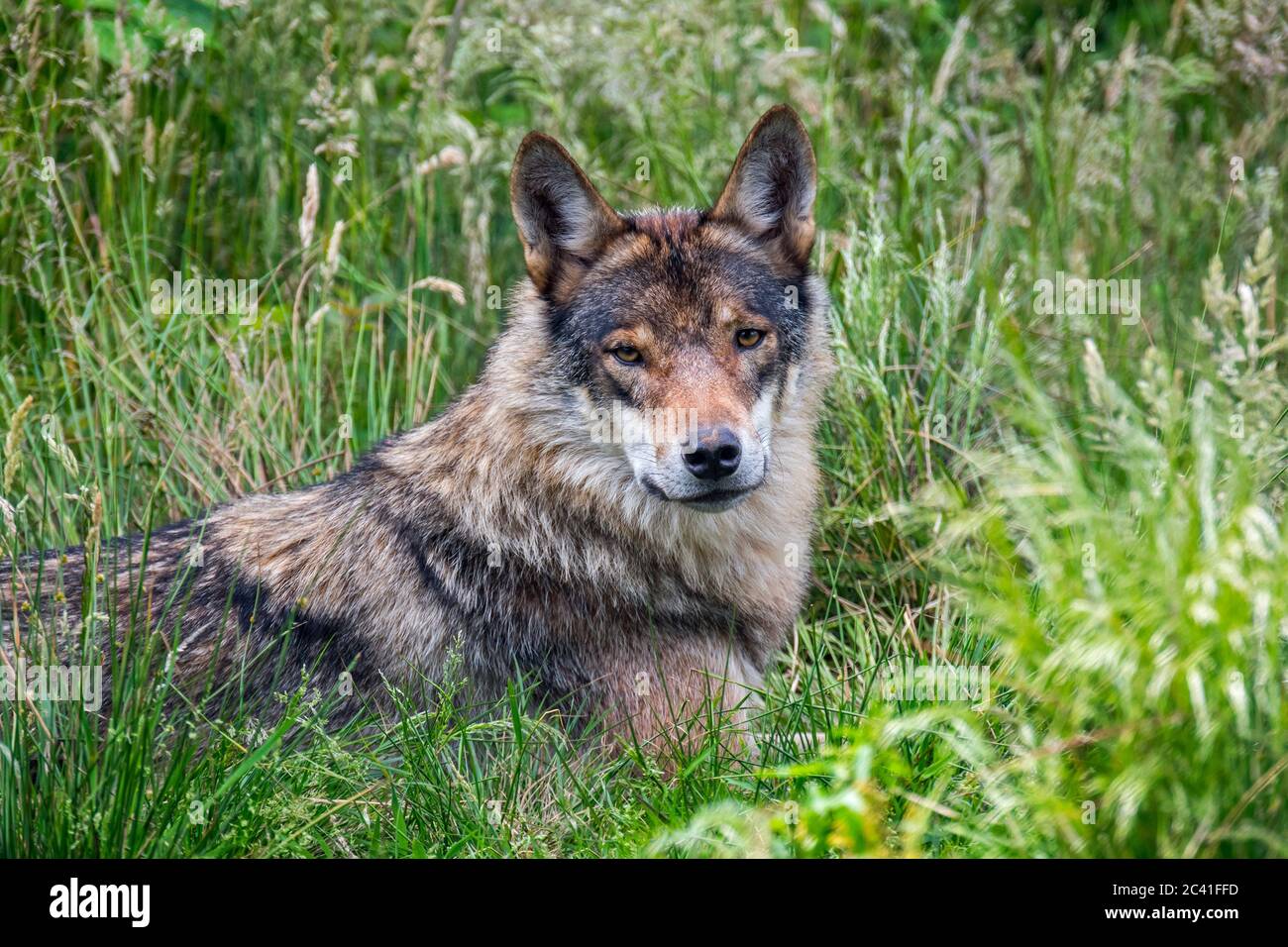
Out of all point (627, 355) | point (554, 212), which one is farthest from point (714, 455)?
point (554, 212)

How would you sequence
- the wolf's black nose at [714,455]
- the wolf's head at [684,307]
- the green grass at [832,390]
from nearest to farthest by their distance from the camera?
the green grass at [832,390] < the wolf's black nose at [714,455] < the wolf's head at [684,307]

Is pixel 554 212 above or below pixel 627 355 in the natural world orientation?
above

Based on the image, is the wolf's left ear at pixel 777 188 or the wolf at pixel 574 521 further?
the wolf's left ear at pixel 777 188

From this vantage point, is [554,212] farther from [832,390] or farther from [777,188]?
[832,390]

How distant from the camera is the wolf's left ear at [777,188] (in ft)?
13.6

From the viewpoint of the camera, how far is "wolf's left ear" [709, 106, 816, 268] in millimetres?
4156

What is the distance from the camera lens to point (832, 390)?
5.21m

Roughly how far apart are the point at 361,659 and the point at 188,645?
1.68ft

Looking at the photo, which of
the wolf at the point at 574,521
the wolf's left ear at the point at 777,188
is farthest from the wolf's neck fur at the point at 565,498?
the wolf's left ear at the point at 777,188

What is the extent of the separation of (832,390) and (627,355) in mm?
1459

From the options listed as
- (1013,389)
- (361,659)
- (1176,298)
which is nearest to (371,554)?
(361,659)

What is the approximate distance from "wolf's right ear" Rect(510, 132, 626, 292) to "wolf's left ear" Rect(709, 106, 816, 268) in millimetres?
390

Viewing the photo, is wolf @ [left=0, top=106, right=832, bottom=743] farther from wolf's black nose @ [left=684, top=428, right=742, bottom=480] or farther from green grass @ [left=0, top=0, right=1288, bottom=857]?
green grass @ [left=0, top=0, right=1288, bottom=857]

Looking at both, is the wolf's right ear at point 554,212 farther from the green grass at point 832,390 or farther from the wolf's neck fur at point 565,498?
the green grass at point 832,390
